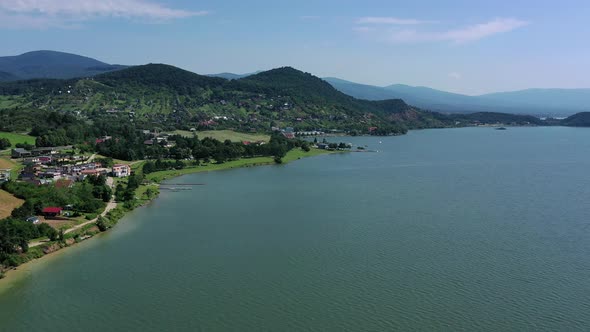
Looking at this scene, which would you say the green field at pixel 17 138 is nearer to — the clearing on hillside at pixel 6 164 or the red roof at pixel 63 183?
the clearing on hillside at pixel 6 164

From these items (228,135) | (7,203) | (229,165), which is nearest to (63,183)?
(7,203)

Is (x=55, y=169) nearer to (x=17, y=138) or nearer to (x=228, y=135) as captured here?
(x=17, y=138)

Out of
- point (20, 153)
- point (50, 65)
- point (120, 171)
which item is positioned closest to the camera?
point (120, 171)

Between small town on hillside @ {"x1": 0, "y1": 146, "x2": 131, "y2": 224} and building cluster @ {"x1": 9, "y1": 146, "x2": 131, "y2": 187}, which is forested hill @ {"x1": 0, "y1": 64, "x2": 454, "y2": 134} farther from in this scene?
building cluster @ {"x1": 9, "y1": 146, "x2": 131, "y2": 187}

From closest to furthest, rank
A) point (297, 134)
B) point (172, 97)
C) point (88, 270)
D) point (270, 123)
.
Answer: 1. point (88, 270)
2. point (297, 134)
3. point (270, 123)
4. point (172, 97)

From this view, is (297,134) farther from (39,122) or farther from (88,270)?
(88,270)

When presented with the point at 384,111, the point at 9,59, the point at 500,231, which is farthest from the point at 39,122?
the point at 9,59

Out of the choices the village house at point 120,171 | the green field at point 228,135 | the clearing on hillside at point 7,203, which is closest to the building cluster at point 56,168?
the village house at point 120,171

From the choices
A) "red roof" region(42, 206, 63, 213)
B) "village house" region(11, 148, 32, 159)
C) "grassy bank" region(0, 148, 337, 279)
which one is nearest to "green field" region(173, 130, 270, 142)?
"grassy bank" region(0, 148, 337, 279)
